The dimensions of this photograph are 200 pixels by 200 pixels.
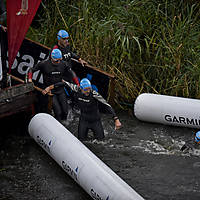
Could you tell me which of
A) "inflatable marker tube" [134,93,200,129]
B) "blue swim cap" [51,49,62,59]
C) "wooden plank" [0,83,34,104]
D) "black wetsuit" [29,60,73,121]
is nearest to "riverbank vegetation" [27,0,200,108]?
"inflatable marker tube" [134,93,200,129]

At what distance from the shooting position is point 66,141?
8.27 meters

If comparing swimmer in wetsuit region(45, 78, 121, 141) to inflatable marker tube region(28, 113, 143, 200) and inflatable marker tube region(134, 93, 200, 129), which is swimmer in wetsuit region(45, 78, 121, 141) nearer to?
inflatable marker tube region(28, 113, 143, 200)

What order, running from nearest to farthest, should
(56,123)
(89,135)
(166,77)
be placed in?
(56,123)
(89,135)
(166,77)

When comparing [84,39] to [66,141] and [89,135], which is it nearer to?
[89,135]

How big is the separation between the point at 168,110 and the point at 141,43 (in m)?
2.42

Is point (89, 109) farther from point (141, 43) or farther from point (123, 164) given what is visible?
point (141, 43)

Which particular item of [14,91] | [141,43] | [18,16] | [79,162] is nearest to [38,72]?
[14,91]

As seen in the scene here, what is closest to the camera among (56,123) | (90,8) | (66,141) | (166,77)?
(66,141)

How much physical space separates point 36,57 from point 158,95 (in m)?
3.39

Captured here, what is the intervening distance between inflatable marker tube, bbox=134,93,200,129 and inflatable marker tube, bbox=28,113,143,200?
2311 millimetres

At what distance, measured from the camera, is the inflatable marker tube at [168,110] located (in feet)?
32.1

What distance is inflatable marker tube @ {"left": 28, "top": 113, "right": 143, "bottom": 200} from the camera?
7008mm

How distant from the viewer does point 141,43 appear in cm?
1162

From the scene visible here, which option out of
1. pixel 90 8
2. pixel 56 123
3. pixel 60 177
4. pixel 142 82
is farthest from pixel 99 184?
pixel 90 8
